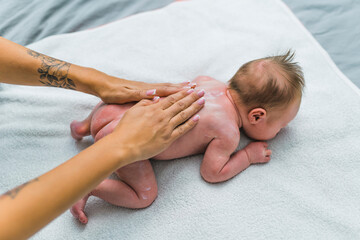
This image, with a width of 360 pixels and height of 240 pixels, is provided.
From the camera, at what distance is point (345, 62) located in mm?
1575

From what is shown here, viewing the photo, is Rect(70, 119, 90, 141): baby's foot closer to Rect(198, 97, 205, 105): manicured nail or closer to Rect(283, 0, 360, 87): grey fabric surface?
Rect(198, 97, 205, 105): manicured nail

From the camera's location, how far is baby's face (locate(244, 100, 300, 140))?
1.24m

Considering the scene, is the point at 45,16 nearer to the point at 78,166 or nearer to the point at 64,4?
the point at 64,4

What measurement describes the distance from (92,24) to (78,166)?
1.21 metres

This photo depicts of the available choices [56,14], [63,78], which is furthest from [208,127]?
[56,14]

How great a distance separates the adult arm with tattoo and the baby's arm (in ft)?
0.96

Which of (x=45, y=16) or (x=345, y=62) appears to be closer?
(x=345, y=62)

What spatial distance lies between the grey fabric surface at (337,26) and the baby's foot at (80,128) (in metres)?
1.29

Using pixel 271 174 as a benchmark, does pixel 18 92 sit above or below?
above

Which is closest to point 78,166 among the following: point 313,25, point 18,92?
point 18,92

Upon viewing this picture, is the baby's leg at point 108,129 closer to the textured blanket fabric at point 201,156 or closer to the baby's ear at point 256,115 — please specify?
the textured blanket fabric at point 201,156

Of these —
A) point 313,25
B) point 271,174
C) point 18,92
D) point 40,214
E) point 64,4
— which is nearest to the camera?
point 40,214

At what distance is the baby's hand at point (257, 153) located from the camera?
1.29 m

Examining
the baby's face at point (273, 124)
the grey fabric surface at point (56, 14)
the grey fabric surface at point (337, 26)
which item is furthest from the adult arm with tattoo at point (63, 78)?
the grey fabric surface at point (337, 26)
